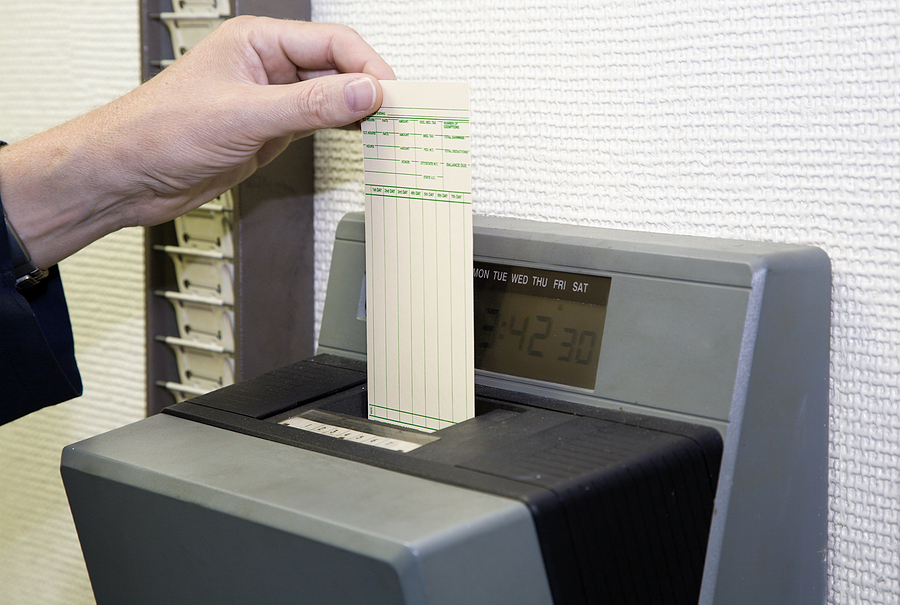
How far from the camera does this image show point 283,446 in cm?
51

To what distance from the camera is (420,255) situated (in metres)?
0.58

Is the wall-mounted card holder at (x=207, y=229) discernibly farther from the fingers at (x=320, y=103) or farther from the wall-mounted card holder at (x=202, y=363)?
the fingers at (x=320, y=103)

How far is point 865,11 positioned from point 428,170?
314 millimetres

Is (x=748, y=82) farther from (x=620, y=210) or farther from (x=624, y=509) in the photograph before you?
(x=624, y=509)

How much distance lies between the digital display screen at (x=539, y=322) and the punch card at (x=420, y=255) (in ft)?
0.17

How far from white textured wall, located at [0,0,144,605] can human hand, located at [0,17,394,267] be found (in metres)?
0.25

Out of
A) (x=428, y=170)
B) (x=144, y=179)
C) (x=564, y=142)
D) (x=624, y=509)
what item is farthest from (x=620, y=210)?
(x=144, y=179)

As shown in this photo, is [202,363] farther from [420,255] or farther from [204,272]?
[420,255]

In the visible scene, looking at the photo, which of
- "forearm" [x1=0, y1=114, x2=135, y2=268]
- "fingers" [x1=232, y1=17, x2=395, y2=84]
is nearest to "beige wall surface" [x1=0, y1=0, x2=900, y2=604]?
"fingers" [x1=232, y1=17, x2=395, y2=84]

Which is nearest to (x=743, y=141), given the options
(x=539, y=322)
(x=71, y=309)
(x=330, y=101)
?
(x=539, y=322)

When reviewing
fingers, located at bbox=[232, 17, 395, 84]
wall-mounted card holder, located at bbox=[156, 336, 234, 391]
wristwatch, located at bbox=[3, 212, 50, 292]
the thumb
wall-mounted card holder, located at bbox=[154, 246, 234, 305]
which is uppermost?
fingers, located at bbox=[232, 17, 395, 84]

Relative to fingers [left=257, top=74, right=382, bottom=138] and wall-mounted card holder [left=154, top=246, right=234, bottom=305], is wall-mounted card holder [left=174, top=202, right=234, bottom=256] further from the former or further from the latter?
fingers [left=257, top=74, right=382, bottom=138]

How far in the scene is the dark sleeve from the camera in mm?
653

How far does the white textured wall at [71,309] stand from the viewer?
964mm
